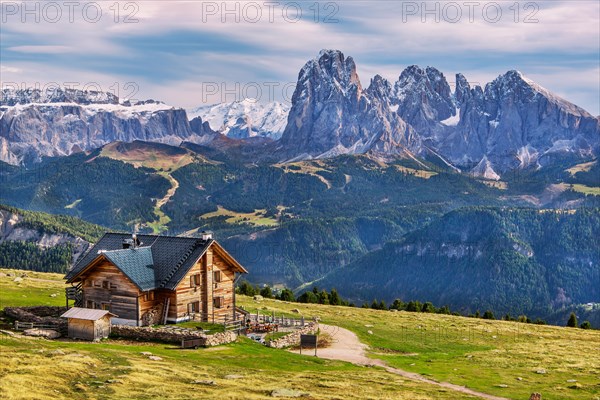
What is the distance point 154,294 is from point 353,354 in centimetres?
2208

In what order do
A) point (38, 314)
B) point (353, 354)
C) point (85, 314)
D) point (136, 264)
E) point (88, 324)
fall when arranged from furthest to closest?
point (38, 314) < point (136, 264) < point (353, 354) < point (85, 314) < point (88, 324)

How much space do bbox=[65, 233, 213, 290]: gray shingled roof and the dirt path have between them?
15.5 metres

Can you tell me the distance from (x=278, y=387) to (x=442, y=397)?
1232 cm

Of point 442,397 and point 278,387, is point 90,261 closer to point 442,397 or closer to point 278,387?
point 278,387

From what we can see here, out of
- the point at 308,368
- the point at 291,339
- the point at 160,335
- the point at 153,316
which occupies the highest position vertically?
the point at 153,316

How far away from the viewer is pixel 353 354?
3066 inches

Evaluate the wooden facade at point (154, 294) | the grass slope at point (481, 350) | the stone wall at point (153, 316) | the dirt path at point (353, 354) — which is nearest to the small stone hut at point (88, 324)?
the wooden facade at point (154, 294)

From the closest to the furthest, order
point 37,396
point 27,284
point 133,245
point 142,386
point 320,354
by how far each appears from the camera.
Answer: point 37,396 < point 142,386 < point 320,354 < point 133,245 < point 27,284

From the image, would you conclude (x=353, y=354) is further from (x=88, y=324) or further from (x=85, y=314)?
(x=85, y=314)

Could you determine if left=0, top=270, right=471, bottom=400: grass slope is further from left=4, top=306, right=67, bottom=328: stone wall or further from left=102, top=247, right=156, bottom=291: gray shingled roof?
left=102, top=247, right=156, bottom=291: gray shingled roof

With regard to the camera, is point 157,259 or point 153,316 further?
point 157,259

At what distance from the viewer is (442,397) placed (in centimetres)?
5519

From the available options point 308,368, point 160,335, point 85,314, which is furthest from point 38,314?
point 308,368

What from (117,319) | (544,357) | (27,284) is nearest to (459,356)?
(544,357)
